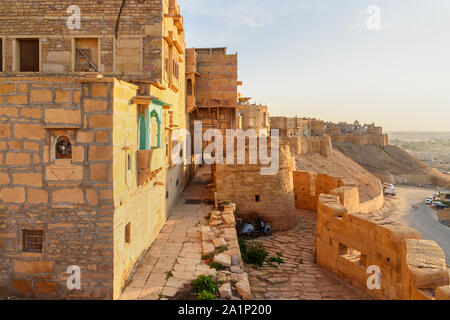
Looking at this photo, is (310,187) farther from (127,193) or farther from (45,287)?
(45,287)

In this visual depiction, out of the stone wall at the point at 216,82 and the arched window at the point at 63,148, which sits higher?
the stone wall at the point at 216,82

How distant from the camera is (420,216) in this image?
89.3 ft

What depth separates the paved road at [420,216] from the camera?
21.0 meters

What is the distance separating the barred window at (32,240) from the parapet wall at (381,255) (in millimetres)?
7287

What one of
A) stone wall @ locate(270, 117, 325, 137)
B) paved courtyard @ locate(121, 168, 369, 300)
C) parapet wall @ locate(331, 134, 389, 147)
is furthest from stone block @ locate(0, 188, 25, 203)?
parapet wall @ locate(331, 134, 389, 147)

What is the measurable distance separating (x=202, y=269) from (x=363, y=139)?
2422 inches

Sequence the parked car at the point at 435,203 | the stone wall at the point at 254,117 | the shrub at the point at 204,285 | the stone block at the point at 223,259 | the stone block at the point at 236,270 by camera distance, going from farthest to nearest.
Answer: the stone wall at the point at 254,117
the parked car at the point at 435,203
the stone block at the point at 223,259
the stone block at the point at 236,270
the shrub at the point at 204,285

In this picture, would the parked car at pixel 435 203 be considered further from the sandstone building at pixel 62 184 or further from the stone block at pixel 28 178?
the stone block at pixel 28 178

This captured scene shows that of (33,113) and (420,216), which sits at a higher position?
(33,113)

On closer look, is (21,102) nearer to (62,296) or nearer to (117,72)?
(62,296)

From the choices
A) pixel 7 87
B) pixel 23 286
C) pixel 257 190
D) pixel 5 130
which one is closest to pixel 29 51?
pixel 7 87

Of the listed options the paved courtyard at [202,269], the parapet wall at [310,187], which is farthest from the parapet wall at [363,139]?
the paved courtyard at [202,269]

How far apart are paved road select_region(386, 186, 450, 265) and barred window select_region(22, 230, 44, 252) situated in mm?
18623
